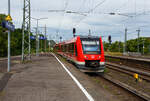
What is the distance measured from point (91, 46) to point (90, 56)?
0.94 meters

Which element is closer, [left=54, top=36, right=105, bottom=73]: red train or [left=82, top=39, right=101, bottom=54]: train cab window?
[left=54, top=36, right=105, bottom=73]: red train

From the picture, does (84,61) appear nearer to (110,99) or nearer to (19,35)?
(110,99)

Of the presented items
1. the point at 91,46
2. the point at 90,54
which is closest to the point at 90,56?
the point at 90,54

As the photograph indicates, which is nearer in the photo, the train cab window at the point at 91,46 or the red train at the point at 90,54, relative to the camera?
the red train at the point at 90,54

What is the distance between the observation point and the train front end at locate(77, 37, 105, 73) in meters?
12.9

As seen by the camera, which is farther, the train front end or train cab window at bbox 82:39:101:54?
train cab window at bbox 82:39:101:54

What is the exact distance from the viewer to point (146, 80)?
39.0 feet

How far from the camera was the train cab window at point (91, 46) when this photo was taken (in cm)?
1334

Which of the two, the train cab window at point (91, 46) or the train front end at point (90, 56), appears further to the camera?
the train cab window at point (91, 46)

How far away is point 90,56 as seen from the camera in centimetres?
1300

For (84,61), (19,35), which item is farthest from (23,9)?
(19,35)

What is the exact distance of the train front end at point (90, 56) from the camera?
12938 mm

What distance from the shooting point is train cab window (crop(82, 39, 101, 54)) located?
1334 cm

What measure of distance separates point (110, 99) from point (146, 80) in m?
6.88
